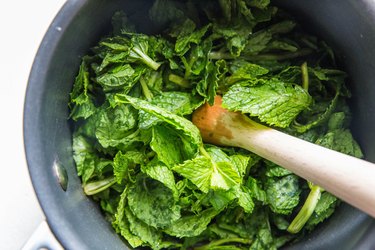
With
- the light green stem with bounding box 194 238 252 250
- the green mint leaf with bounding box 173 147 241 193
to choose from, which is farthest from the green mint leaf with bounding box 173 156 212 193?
the light green stem with bounding box 194 238 252 250

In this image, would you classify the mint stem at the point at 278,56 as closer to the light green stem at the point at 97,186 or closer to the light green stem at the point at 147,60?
the light green stem at the point at 147,60

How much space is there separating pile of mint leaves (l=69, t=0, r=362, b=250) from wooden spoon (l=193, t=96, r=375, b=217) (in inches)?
1.2

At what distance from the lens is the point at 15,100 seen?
1.49 meters

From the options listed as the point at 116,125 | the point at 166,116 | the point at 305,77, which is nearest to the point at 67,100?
the point at 116,125

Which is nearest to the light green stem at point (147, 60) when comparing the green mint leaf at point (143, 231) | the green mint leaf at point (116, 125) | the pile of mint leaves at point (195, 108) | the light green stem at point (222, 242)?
the pile of mint leaves at point (195, 108)

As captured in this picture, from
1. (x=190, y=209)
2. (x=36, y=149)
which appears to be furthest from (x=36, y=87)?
(x=190, y=209)

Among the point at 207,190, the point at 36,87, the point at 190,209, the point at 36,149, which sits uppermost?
the point at 36,87

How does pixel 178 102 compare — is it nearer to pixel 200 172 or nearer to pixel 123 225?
pixel 200 172

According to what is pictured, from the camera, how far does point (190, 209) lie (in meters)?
1.29

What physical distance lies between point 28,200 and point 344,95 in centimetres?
91

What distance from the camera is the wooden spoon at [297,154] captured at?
0.87 m

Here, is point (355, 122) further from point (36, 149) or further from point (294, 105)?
point (36, 149)

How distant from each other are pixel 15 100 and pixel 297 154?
0.87 metres

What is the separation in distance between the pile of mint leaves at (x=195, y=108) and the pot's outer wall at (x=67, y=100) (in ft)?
0.11
